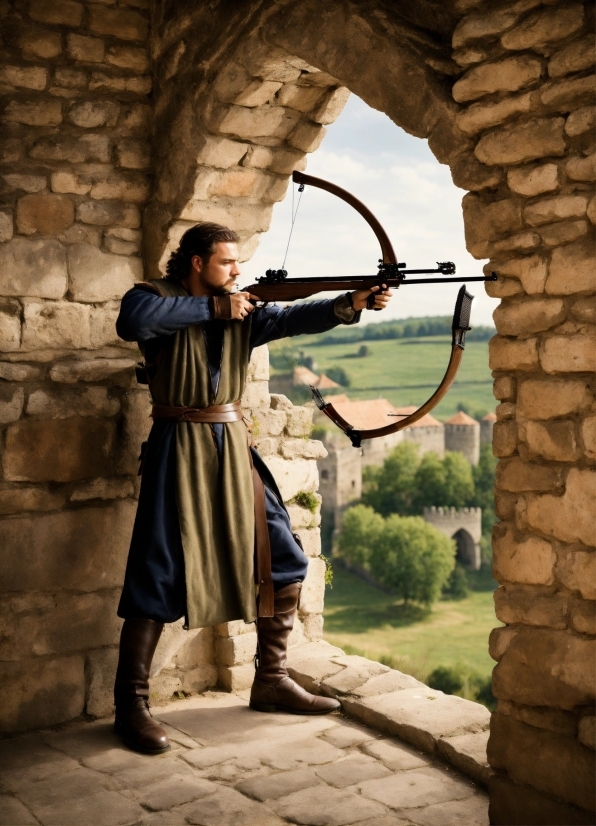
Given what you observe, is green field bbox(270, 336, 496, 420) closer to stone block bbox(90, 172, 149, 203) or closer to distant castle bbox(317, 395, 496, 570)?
distant castle bbox(317, 395, 496, 570)

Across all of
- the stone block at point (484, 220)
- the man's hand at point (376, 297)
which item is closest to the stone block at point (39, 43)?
the man's hand at point (376, 297)

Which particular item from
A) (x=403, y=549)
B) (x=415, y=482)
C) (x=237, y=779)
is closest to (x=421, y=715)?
(x=237, y=779)

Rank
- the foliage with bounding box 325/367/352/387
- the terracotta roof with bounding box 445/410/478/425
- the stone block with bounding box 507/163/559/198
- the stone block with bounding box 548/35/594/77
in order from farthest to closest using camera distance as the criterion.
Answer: the terracotta roof with bounding box 445/410/478/425
the foliage with bounding box 325/367/352/387
the stone block with bounding box 507/163/559/198
the stone block with bounding box 548/35/594/77

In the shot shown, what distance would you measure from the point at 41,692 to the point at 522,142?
2494mm

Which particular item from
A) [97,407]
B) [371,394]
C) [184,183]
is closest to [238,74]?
[184,183]

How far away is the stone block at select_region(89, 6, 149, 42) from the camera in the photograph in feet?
11.6

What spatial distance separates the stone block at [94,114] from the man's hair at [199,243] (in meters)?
0.73

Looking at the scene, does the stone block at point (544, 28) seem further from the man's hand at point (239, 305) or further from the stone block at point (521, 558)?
the stone block at point (521, 558)

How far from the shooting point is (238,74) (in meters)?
3.17

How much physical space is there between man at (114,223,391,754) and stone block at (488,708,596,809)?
0.99 meters

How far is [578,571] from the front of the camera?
222 cm

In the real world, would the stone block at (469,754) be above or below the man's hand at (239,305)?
below

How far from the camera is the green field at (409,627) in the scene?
118 feet

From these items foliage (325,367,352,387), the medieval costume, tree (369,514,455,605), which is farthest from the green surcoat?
foliage (325,367,352,387)
